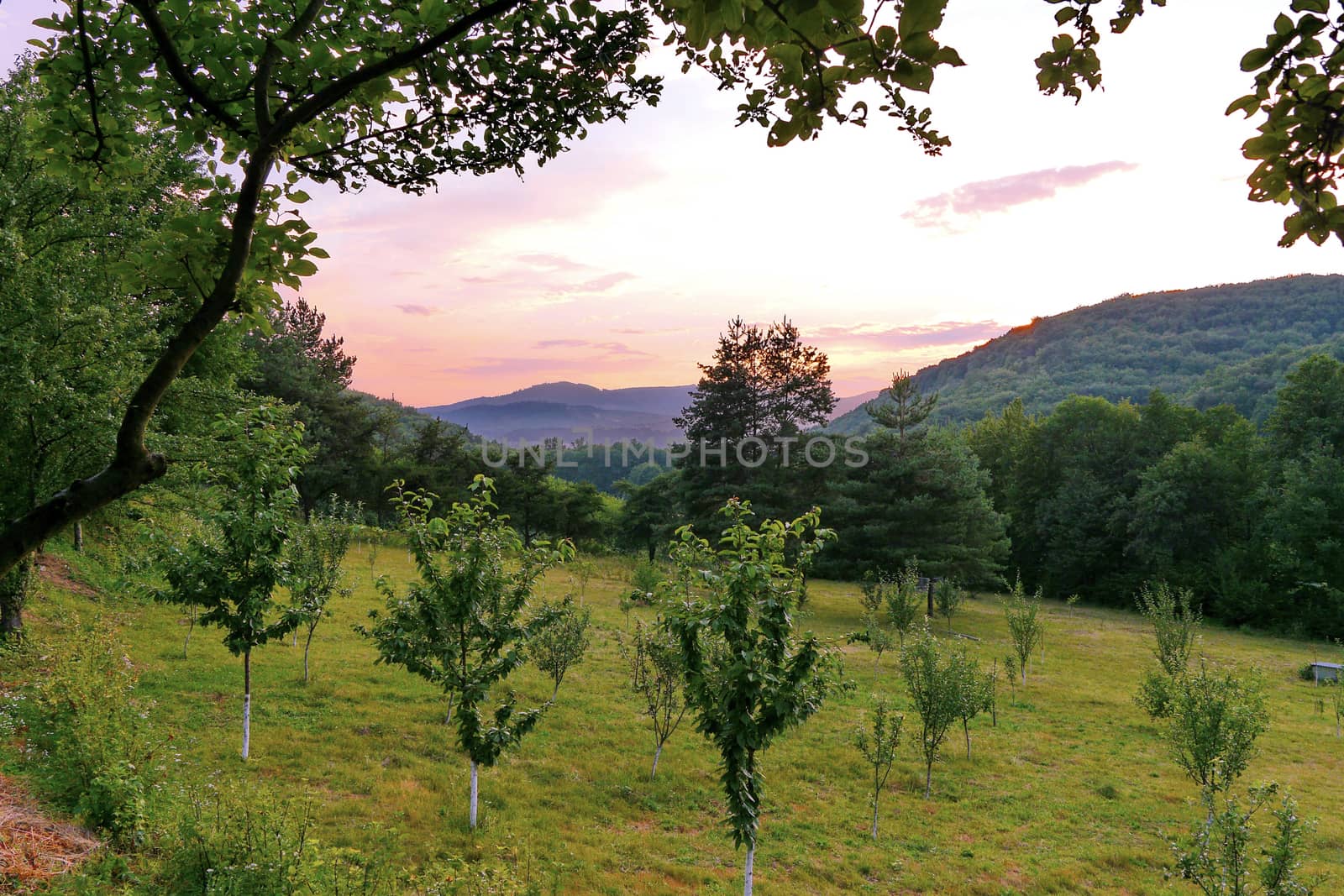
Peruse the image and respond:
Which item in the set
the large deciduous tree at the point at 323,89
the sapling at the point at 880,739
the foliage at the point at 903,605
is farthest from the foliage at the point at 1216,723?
the large deciduous tree at the point at 323,89

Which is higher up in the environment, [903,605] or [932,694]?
[932,694]

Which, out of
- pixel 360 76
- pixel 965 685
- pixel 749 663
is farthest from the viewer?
pixel 965 685

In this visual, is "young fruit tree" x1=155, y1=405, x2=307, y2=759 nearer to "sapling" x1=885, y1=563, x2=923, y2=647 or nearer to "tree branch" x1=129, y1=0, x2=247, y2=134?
"tree branch" x1=129, y1=0, x2=247, y2=134

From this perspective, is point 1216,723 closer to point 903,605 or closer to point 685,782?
point 685,782

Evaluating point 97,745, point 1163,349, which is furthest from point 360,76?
point 1163,349

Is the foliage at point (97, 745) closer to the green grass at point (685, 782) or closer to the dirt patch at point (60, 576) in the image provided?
the green grass at point (685, 782)

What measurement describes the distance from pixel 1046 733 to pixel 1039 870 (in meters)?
8.06

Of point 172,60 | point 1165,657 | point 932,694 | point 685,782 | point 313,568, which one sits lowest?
point 685,782

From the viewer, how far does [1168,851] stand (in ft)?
34.4

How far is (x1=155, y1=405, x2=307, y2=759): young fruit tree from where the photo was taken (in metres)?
9.34

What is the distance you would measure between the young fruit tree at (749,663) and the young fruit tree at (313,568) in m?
6.37

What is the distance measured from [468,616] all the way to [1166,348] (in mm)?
122620

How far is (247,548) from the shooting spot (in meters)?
9.46

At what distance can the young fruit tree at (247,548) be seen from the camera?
9.34 m
